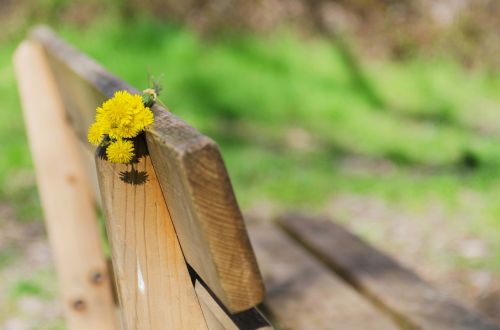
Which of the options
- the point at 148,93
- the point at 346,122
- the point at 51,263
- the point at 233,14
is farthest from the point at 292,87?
the point at 148,93

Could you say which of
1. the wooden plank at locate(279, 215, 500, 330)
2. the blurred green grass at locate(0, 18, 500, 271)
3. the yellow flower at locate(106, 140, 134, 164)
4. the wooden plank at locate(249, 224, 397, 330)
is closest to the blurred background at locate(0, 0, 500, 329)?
the blurred green grass at locate(0, 18, 500, 271)

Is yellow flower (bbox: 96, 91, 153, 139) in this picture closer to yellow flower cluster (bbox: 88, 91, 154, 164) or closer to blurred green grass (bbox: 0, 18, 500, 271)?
yellow flower cluster (bbox: 88, 91, 154, 164)

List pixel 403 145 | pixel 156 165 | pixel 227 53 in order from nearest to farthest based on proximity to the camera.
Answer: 1. pixel 156 165
2. pixel 403 145
3. pixel 227 53

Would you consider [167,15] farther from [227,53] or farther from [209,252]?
[209,252]

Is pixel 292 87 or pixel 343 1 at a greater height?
pixel 343 1

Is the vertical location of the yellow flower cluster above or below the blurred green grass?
below

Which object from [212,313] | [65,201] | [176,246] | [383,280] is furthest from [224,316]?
[65,201]

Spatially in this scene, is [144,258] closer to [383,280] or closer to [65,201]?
[383,280]
